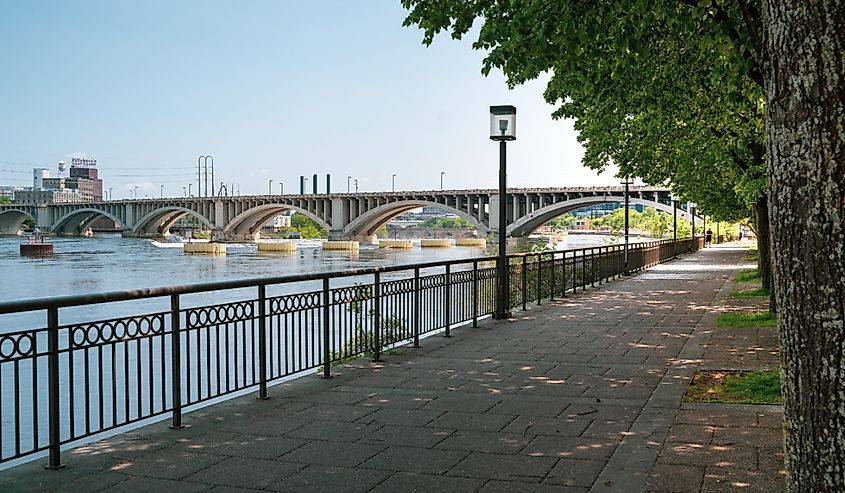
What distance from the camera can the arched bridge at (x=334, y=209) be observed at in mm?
74438

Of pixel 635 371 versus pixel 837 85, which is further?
pixel 635 371

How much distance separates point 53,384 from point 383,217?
92.2m

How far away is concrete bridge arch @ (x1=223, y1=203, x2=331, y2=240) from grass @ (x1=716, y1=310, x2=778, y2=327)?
79543mm

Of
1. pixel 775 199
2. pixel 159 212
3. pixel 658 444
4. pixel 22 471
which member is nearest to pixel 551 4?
pixel 658 444

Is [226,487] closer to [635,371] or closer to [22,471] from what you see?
[22,471]

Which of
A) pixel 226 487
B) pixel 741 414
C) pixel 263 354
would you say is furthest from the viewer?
pixel 263 354

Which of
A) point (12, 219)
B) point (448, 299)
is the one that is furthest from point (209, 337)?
point (12, 219)

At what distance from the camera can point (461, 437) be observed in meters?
6.31

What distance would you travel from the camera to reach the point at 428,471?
17.7 feet

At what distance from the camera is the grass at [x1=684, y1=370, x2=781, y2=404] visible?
7.59 metres

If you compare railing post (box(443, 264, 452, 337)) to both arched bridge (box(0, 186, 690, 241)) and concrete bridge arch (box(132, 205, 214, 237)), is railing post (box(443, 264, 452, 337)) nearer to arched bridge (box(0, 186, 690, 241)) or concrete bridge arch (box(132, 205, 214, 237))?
arched bridge (box(0, 186, 690, 241))

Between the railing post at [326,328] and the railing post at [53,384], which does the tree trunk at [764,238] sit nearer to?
the railing post at [326,328]

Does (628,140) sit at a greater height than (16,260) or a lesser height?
greater

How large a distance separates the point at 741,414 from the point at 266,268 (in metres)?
51.8
